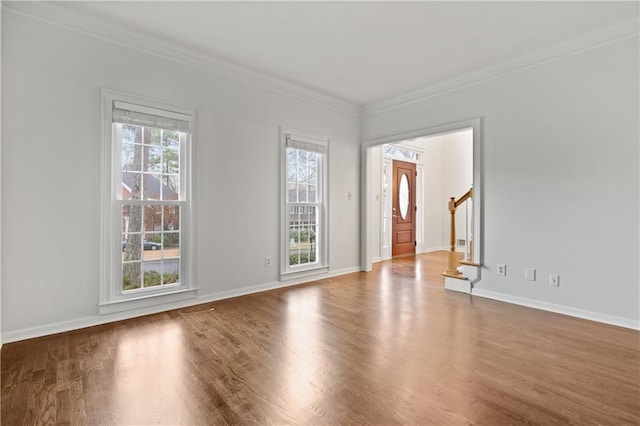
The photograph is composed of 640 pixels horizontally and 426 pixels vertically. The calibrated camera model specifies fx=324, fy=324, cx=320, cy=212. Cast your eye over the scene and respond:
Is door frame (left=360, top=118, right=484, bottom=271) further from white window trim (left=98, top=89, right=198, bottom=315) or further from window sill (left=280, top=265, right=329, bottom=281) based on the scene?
white window trim (left=98, top=89, right=198, bottom=315)

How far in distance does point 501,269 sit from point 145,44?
4.73m

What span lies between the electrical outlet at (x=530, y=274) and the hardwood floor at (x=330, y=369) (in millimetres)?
411

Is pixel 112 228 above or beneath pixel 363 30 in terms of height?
beneath

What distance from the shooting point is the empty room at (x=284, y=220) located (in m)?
2.01

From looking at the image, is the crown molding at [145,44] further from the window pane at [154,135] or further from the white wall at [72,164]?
the window pane at [154,135]

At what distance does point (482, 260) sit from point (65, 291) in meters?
4.54

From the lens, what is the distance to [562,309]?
3.47 meters

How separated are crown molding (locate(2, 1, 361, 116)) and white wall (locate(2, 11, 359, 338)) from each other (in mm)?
66

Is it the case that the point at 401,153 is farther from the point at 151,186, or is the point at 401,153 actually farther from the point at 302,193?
the point at 151,186

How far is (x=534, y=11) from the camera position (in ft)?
9.48

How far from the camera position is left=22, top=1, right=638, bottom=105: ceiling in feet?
9.34

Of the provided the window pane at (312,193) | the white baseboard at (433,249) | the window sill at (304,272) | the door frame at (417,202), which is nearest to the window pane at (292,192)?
the window pane at (312,193)

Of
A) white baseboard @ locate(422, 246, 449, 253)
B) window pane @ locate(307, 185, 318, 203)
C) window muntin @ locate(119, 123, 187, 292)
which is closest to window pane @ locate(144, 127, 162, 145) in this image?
window muntin @ locate(119, 123, 187, 292)

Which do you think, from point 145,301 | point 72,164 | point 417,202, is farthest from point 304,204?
point 417,202
